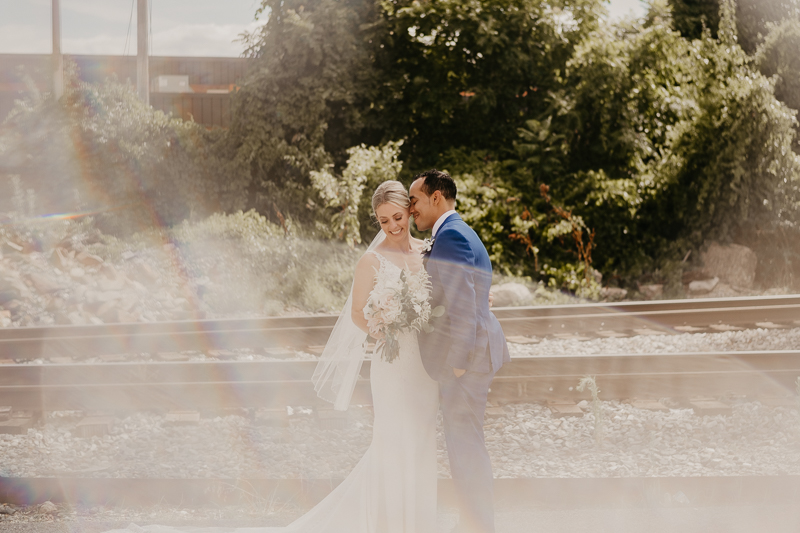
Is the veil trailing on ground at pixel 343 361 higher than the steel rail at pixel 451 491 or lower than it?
higher

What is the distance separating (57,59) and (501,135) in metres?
11.1

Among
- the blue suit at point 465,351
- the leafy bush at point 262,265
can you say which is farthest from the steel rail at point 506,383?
the leafy bush at point 262,265

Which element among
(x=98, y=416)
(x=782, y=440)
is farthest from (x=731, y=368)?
(x=98, y=416)

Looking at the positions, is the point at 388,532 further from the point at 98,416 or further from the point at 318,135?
the point at 318,135

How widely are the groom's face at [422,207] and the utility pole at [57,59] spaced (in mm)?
15377

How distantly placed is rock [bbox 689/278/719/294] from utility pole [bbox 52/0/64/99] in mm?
15024

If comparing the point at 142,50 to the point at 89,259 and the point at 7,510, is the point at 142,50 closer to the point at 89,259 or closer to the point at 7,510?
the point at 89,259

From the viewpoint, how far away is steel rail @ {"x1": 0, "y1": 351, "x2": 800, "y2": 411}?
5879 mm

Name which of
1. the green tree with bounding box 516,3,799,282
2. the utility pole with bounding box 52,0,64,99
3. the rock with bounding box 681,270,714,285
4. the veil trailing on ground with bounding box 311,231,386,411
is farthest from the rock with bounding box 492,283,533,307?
the utility pole with bounding box 52,0,64,99

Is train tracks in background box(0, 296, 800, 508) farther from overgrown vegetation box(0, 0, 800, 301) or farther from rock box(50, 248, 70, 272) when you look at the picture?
rock box(50, 248, 70, 272)

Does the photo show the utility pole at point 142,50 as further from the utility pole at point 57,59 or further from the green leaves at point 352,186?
the green leaves at point 352,186

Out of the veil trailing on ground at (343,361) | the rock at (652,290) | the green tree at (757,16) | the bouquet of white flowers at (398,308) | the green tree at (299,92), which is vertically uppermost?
the green tree at (757,16)

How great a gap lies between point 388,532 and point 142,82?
15.1m

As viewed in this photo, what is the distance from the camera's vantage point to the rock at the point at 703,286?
12.4m
